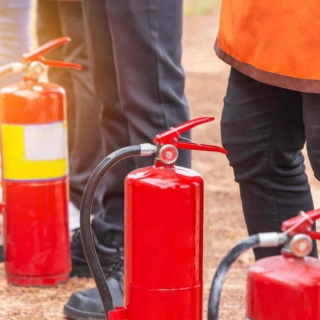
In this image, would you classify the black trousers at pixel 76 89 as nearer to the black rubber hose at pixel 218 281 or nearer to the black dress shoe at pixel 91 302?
the black dress shoe at pixel 91 302

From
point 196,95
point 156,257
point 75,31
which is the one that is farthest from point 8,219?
point 196,95

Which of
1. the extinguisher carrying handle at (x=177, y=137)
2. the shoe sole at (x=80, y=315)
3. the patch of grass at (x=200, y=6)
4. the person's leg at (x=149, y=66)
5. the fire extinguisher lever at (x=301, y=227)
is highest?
the patch of grass at (x=200, y=6)

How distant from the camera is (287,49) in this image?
1647 millimetres

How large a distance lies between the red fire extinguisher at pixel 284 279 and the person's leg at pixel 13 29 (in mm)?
1912

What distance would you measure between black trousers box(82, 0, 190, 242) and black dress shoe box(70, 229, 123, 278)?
276 mm

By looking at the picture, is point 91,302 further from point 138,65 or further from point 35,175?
point 138,65

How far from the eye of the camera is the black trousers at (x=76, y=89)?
120 inches

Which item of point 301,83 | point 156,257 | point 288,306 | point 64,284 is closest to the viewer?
point 288,306

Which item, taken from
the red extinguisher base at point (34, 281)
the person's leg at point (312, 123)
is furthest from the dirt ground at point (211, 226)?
the person's leg at point (312, 123)

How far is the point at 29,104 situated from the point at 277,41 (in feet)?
3.40

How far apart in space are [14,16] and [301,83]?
170 cm

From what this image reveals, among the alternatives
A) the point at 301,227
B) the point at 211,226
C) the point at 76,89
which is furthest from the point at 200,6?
the point at 301,227

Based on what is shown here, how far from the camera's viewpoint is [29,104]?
2488 mm

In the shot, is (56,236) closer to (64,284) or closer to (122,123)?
(64,284)
